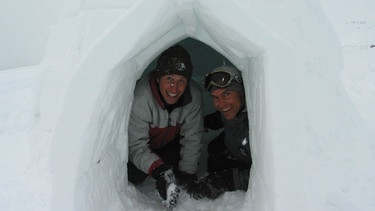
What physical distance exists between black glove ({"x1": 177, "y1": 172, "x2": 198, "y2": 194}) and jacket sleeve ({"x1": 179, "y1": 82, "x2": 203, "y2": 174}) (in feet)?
0.13

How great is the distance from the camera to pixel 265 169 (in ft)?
6.07

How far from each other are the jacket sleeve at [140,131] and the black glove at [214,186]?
48 centimetres

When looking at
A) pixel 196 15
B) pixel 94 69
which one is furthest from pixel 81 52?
pixel 196 15

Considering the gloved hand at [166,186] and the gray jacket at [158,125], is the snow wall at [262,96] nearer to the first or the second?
the gloved hand at [166,186]

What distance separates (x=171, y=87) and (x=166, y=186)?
794 millimetres

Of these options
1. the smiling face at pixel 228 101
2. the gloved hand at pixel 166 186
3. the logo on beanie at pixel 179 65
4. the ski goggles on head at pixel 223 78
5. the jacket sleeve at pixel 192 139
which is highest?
the logo on beanie at pixel 179 65

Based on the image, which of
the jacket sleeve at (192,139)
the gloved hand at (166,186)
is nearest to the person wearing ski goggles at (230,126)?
the jacket sleeve at (192,139)

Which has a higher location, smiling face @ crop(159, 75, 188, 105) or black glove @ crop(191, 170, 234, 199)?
smiling face @ crop(159, 75, 188, 105)

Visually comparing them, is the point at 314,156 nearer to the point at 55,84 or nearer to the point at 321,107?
the point at 321,107

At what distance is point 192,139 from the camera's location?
3064 mm

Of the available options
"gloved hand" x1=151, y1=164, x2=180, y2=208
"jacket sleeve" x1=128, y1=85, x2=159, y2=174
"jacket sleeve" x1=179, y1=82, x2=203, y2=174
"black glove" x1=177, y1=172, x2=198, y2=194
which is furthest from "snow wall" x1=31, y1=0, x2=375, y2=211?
"jacket sleeve" x1=179, y1=82, x2=203, y2=174

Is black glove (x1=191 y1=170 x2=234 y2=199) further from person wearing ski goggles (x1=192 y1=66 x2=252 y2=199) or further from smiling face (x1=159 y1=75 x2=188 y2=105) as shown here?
smiling face (x1=159 y1=75 x2=188 y2=105)

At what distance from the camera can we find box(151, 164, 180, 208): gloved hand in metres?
2.50

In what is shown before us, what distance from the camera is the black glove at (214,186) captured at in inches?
109
